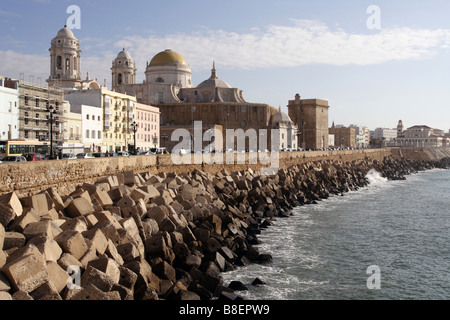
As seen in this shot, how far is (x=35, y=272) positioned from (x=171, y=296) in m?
3.24

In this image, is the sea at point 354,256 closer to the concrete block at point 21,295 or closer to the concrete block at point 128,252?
the concrete block at point 128,252

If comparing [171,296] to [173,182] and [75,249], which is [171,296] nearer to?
[75,249]

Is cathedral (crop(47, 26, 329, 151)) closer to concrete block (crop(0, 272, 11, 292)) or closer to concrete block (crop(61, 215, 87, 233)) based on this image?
concrete block (crop(61, 215, 87, 233))

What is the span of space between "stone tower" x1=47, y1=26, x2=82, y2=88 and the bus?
30.4 metres

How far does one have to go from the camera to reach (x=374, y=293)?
12.3 metres

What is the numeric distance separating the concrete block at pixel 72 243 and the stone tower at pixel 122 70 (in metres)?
69.4

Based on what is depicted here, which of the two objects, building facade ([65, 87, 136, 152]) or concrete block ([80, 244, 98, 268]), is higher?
building facade ([65, 87, 136, 152])

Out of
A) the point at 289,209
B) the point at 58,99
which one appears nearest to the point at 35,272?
the point at 289,209

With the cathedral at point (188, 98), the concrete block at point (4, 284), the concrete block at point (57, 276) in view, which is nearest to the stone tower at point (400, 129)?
the cathedral at point (188, 98)

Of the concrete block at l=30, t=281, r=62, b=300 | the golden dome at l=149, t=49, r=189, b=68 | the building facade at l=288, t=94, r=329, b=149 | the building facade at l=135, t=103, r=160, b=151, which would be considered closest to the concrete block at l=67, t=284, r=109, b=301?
the concrete block at l=30, t=281, r=62, b=300

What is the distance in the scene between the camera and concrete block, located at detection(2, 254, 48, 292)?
754 centimetres

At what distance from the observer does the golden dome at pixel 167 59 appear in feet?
258

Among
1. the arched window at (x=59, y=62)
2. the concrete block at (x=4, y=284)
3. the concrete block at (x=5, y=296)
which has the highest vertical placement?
the arched window at (x=59, y=62)

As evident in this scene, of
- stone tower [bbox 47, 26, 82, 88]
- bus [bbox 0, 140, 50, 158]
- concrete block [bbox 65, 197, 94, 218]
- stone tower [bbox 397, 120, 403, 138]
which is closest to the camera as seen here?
concrete block [bbox 65, 197, 94, 218]
